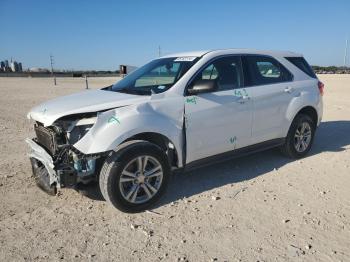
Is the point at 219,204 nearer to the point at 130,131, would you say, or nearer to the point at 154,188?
the point at 154,188

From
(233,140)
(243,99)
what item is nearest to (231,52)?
(243,99)

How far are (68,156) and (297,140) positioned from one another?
397cm

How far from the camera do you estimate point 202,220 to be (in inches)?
158

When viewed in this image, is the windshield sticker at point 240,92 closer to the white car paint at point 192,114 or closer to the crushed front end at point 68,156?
the white car paint at point 192,114

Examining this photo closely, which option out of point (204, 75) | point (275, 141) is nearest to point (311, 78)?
point (275, 141)

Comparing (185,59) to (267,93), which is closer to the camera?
(185,59)

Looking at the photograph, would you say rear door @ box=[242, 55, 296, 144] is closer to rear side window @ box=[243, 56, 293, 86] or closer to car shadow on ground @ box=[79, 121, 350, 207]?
rear side window @ box=[243, 56, 293, 86]

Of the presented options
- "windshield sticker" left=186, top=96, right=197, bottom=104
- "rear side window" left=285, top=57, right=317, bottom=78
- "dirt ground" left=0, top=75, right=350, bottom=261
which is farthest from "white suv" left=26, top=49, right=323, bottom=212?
A: "dirt ground" left=0, top=75, right=350, bottom=261

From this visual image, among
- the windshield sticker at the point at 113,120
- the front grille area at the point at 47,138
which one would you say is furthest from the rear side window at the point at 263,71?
the front grille area at the point at 47,138

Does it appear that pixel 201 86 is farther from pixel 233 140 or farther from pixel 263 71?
pixel 263 71

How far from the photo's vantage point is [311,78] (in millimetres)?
6375

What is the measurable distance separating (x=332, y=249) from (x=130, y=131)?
93.9 inches

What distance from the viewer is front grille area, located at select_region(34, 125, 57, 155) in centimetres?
409

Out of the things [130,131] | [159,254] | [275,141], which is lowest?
[159,254]
